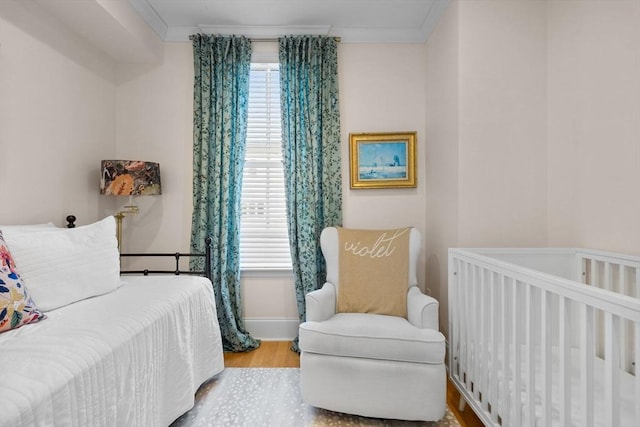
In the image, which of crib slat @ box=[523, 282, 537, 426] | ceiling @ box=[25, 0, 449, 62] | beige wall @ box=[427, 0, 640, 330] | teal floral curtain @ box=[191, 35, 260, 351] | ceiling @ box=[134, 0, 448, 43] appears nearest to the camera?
crib slat @ box=[523, 282, 537, 426]

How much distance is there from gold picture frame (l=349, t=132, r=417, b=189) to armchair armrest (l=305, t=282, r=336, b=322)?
1.05 metres

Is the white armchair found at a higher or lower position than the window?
lower

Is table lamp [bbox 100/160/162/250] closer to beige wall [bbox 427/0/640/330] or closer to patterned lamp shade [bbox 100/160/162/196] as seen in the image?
patterned lamp shade [bbox 100/160/162/196]

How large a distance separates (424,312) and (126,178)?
2.16m

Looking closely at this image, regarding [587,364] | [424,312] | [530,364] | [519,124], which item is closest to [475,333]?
[424,312]

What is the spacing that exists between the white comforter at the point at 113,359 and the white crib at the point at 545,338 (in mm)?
1452

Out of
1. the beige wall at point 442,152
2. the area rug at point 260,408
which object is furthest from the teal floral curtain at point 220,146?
the beige wall at point 442,152

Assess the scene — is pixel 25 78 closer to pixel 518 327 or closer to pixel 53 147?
pixel 53 147

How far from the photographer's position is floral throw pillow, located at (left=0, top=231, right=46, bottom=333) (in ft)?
3.76

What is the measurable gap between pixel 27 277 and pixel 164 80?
195cm

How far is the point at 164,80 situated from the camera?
2660 millimetres

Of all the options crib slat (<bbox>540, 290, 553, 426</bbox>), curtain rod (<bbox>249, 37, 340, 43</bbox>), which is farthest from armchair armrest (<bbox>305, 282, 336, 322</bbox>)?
curtain rod (<bbox>249, 37, 340, 43</bbox>)

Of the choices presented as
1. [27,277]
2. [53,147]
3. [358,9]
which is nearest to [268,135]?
[358,9]

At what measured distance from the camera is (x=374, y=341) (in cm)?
162
